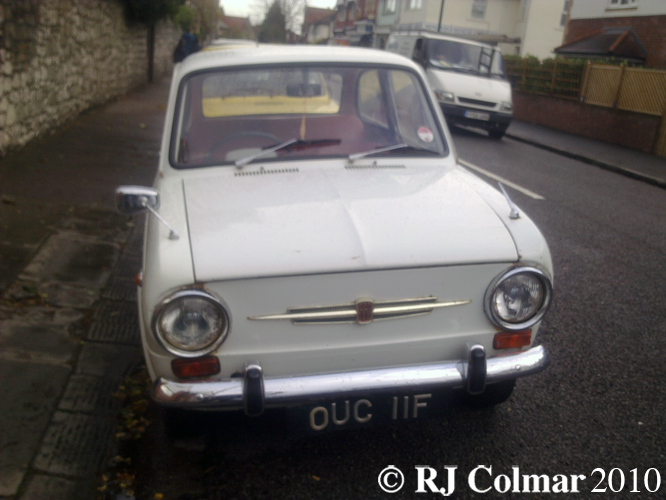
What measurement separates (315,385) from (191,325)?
0.50 metres

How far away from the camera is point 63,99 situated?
9.69 metres

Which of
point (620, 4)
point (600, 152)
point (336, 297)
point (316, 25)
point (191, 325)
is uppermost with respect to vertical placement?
point (316, 25)

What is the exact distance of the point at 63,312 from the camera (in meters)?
3.95

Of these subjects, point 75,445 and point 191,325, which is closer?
point 191,325

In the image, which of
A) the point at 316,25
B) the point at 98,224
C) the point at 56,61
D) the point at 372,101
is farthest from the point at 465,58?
the point at 316,25

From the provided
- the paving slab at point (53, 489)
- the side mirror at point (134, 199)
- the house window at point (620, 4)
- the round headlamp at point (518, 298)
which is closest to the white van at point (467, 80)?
the house window at point (620, 4)

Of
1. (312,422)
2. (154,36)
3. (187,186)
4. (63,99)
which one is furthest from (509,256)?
(154,36)

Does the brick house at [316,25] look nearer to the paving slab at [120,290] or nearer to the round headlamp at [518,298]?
the paving slab at [120,290]

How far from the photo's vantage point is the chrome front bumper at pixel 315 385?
7.48 feet

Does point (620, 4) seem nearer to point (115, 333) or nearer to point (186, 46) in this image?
point (186, 46)

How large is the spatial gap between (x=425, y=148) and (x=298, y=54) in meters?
0.90

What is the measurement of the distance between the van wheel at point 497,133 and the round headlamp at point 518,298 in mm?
12467

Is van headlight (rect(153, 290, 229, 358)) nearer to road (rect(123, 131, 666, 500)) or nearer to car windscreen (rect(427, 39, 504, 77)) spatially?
road (rect(123, 131, 666, 500))

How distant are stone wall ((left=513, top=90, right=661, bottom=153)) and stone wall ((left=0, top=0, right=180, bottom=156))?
1176 cm
